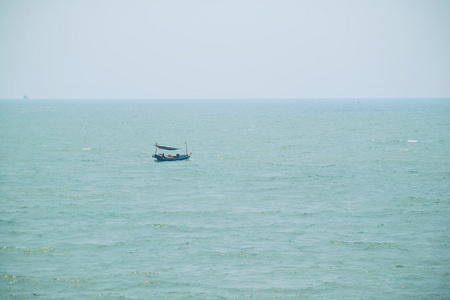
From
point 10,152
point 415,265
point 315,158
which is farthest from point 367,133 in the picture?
point 415,265

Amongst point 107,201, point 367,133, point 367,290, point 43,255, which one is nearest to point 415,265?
point 367,290

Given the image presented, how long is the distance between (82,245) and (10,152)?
201ft

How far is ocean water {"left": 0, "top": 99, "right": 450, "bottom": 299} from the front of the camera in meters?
34.3

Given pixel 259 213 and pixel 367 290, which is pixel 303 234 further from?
pixel 367 290

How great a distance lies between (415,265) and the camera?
37.2m

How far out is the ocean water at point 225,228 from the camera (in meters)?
34.3

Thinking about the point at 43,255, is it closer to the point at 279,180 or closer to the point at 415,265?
the point at 415,265

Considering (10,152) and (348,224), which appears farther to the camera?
(10,152)

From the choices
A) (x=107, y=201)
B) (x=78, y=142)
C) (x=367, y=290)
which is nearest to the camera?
(x=367, y=290)

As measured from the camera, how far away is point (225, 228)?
1793 inches

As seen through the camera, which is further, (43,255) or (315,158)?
(315,158)

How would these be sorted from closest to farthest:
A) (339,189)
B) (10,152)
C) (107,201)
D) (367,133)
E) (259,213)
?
1. (259,213)
2. (107,201)
3. (339,189)
4. (10,152)
5. (367,133)

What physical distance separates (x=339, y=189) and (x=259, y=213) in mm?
15273

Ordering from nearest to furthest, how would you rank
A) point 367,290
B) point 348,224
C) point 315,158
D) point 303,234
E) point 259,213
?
point 367,290, point 303,234, point 348,224, point 259,213, point 315,158
